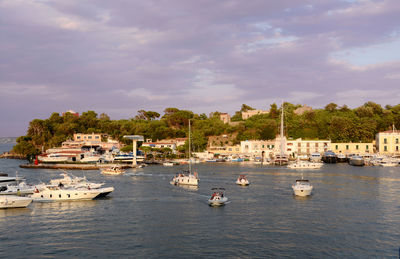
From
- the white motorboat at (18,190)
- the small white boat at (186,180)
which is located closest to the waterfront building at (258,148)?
the small white boat at (186,180)

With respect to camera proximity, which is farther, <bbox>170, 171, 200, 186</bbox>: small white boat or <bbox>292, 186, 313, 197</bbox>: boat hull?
<bbox>170, 171, 200, 186</bbox>: small white boat

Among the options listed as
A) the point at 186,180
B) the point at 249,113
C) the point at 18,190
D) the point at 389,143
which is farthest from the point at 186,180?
the point at 249,113

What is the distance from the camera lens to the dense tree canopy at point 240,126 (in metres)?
138

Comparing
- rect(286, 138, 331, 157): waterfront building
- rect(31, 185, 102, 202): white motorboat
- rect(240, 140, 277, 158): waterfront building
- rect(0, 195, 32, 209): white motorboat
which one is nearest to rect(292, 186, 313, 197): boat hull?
rect(31, 185, 102, 202): white motorboat

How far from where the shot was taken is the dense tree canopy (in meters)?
138

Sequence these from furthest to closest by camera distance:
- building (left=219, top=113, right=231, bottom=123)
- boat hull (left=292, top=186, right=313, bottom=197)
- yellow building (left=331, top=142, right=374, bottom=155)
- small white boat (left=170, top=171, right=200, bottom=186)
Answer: building (left=219, top=113, right=231, bottom=123) < yellow building (left=331, top=142, right=374, bottom=155) < small white boat (left=170, top=171, right=200, bottom=186) < boat hull (left=292, top=186, right=313, bottom=197)

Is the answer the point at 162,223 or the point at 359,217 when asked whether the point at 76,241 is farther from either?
the point at 359,217

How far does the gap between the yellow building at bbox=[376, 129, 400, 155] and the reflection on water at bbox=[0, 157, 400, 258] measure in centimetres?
7853

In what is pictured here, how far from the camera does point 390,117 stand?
143625 millimetres

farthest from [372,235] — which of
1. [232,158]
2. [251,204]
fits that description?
[232,158]

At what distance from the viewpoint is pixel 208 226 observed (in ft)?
107

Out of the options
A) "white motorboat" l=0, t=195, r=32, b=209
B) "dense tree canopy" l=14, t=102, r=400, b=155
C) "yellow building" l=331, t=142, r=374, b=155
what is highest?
"dense tree canopy" l=14, t=102, r=400, b=155

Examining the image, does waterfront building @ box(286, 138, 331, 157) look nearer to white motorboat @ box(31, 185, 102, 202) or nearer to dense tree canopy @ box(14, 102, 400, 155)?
dense tree canopy @ box(14, 102, 400, 155)

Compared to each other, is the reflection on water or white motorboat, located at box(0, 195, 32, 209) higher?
white motorboat, located at box(0, 195, 32, 209)
